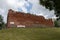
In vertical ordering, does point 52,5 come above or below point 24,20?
above

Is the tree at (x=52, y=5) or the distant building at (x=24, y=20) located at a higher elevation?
the tree at (x=52, y=5)

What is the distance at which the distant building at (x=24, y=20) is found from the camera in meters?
41.7

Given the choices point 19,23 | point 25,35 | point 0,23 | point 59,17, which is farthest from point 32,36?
point 0,23

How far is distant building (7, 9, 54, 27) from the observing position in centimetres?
4169

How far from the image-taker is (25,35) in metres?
Result: 26.5

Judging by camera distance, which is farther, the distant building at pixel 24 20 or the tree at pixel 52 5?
the distant building at pixel 24 20

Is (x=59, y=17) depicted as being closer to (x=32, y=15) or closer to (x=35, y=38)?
(x=35, y=38)

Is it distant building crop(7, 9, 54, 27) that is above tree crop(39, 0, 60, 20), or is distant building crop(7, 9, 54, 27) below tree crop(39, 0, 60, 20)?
below

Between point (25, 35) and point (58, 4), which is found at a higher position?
point (58, 4)

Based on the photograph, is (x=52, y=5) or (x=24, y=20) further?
(x=24, y=20)

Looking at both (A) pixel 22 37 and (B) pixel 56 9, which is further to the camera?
(A) pixel 22 37

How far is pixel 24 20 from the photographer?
142 feet

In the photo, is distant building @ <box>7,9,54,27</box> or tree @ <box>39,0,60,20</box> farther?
distant building @ <box>7,9,54,27</box>

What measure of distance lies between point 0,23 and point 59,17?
6979 centimetres
